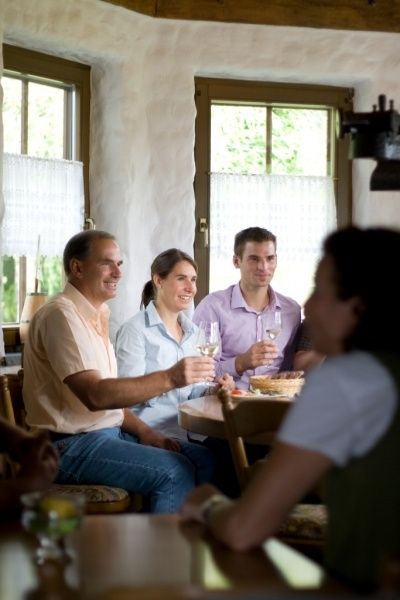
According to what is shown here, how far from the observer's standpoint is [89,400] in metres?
3.41

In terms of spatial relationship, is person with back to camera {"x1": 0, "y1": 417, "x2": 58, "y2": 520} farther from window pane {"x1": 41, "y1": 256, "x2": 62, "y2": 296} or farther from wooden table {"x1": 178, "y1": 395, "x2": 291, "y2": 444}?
window pane {"x1": 41, "y1": 256, "x2": 62, "y2": 296}

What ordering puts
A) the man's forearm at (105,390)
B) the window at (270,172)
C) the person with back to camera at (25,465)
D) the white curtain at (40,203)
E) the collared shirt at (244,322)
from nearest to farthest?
the person with back to camera at (25,465)
the man's forearm at (105,390)
the collared shirt at (244,322)
the white curtain at (40,203)
the window at (270,172)

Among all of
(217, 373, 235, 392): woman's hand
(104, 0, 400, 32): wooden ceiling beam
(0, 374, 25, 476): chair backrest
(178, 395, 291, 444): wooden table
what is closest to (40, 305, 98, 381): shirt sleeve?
(0, 374, 25, 476): chair backrest

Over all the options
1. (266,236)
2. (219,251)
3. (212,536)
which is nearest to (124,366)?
(266,236)

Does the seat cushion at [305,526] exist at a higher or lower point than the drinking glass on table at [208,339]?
lower

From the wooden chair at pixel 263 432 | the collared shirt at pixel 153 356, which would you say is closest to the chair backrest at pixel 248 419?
the wooden chair at pixel 263 432

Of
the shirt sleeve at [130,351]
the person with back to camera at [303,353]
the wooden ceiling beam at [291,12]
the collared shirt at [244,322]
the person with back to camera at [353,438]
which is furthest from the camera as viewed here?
the wooden ceiling beam at [291,12]

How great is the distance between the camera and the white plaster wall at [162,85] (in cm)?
560

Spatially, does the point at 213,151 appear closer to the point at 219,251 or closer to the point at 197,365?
the point at 219,251

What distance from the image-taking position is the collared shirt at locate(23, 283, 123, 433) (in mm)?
3445

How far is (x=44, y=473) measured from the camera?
6.96 ft

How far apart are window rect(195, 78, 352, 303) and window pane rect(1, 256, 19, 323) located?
1.16 metres

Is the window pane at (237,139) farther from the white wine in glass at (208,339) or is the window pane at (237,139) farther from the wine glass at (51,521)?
the wine glass at (51,521)

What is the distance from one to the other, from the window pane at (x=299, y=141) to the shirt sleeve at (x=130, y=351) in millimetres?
2184
